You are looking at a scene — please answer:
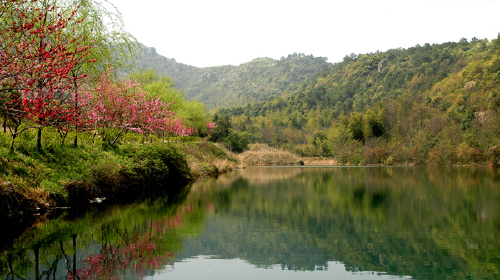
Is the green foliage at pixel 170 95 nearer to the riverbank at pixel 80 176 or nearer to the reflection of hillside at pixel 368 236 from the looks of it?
the riverbank at pixel 80 176

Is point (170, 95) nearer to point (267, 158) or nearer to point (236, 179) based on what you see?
point (236, 179)

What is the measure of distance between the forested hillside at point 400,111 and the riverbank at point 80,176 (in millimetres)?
43578

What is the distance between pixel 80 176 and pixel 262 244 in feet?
23.3

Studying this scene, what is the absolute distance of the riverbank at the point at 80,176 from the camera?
31.3 feet

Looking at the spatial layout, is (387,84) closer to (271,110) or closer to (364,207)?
(271,110)

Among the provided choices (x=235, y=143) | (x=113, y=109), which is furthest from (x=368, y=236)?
(x=235, y=143)

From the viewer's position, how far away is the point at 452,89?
7650 centimetres

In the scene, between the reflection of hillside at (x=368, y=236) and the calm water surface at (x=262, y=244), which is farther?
the reflection of hillside at (x=368, y=236)

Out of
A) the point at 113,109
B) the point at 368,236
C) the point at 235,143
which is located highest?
the point at 113,109

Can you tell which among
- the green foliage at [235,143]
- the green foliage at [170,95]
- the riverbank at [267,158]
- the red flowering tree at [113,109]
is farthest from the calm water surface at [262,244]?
the riverbank at [267,158]

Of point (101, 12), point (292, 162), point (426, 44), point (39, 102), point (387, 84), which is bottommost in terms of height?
point (292, 162)

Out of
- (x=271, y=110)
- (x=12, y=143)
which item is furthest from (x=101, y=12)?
(x=271, y=110)

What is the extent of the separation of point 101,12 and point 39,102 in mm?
10869

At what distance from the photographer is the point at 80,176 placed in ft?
39.9
